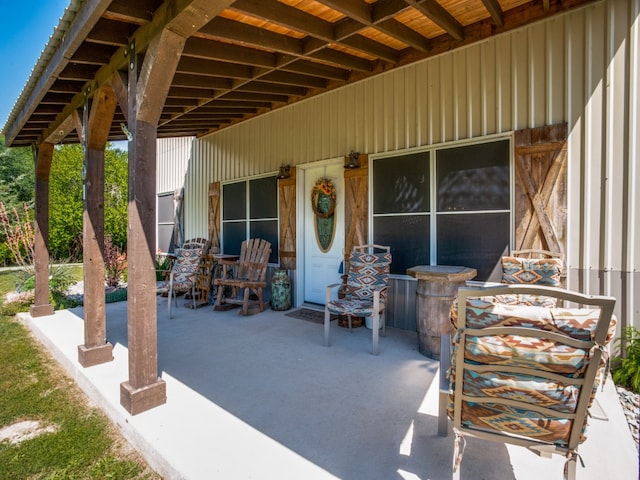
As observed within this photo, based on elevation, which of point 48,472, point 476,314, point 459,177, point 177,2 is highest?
point 177,2

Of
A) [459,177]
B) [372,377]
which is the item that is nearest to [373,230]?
[459,177]

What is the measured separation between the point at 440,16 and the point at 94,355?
177 inches

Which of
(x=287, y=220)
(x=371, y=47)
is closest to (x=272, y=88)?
(x=371, y=47)

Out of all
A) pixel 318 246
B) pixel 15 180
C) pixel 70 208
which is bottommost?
pixel 318 246

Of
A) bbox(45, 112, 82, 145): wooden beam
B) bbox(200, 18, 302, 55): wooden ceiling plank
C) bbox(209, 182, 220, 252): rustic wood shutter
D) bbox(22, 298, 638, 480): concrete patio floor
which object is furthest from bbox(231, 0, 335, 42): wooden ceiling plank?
bbox(209, 182, 220, 252): rustic wood shutter

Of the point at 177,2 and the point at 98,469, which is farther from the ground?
the point at 177,2

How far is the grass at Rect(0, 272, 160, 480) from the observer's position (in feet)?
6.29

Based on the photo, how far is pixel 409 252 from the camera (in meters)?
4.21

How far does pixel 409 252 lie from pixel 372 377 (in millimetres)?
1800

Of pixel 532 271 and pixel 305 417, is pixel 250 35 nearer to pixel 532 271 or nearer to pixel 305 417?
pixel 305 417

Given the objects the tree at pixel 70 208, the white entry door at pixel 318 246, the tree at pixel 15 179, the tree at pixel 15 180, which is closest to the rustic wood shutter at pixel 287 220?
the white entry door at pixel 318 246

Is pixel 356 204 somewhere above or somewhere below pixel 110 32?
below

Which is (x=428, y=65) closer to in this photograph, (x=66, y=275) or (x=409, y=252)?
(x=409, y=252)

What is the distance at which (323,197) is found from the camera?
16.8ft
